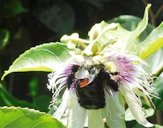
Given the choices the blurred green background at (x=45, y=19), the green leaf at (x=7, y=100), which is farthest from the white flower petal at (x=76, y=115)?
the blurred green background at (x=45, y=19)

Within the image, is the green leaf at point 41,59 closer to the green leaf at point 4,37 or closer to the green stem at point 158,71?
the green stem at point 158,71

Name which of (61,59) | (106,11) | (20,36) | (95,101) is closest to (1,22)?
(20,36)

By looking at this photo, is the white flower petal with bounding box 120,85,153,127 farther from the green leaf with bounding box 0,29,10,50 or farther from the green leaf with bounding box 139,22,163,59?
the green leaf with bounding box 0,29,10,50

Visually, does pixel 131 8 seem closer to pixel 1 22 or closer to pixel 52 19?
pixel 52 19

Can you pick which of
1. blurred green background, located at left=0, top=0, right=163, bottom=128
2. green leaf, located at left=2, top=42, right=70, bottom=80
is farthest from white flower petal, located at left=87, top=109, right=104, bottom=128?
blurred green background, located at left=0, top=0, right=163, bottom=128

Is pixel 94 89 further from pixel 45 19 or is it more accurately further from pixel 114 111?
pixel 45 19
